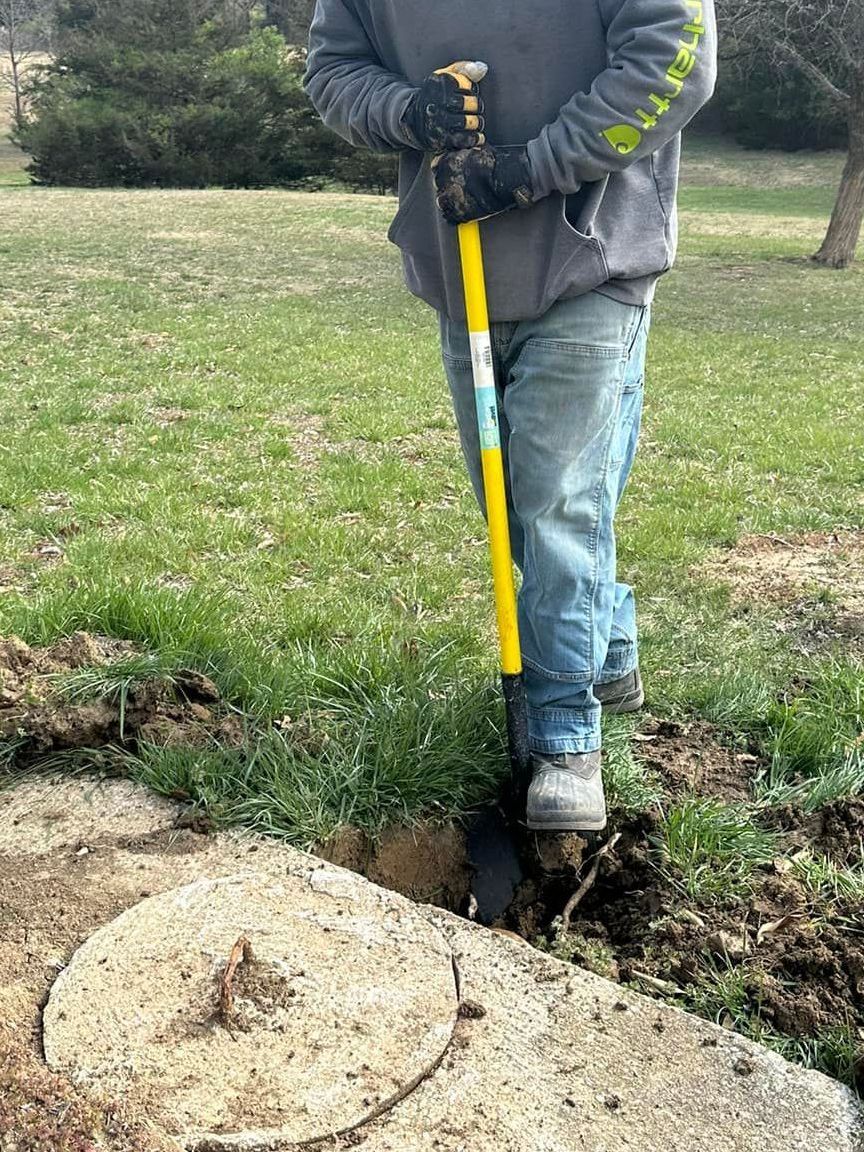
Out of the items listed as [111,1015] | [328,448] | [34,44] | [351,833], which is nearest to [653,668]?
[351,833]

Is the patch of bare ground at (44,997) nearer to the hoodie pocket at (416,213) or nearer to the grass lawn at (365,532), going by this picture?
the grass lawn at (365,532)

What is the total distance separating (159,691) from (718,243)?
21.0 metres

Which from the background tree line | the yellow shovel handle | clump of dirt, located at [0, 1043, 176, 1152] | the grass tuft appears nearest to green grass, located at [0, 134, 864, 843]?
the grass tuft

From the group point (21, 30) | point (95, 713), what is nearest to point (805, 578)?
point (95, 713)

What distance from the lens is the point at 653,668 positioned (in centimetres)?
382

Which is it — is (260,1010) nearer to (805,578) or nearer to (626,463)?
(626,463)

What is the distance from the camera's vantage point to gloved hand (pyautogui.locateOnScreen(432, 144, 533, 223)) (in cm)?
255

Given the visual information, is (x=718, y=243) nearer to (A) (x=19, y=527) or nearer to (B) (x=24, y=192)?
(B) (x=24, y=192)

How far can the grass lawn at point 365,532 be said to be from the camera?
3.00m

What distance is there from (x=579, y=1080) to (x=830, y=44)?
2049 cm

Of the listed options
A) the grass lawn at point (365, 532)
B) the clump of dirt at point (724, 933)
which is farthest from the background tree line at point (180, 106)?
the clump of dirt at point (724, 933)

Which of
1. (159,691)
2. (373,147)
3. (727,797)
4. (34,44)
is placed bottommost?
(727,797)

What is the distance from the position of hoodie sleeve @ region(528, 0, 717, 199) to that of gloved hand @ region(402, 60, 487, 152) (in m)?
0.17

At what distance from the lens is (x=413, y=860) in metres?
2.83
